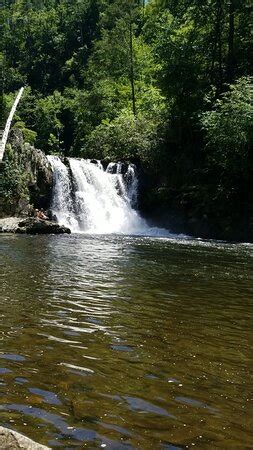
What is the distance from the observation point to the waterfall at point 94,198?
1195 inches

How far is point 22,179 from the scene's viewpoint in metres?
28.8

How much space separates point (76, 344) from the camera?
18.9ft

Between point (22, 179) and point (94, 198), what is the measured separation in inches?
199

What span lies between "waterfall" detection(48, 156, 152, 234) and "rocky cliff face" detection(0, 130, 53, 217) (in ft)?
2.38

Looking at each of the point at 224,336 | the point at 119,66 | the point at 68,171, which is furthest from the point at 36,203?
the point at 119,66

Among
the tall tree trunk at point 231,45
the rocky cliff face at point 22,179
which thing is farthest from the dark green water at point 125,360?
the tall tree trunk at point 231,45

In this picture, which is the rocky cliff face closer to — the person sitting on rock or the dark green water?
the person sitting on rock

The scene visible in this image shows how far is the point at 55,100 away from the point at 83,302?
2354 inches

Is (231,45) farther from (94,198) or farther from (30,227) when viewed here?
(30,227)

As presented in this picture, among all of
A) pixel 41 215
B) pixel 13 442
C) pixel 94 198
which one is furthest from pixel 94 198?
pixel 13 442

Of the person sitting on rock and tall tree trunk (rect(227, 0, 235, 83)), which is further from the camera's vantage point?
tall tree trunk (rect(227, 0, 235, 83))

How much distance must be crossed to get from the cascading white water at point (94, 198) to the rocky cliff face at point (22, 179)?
73cm

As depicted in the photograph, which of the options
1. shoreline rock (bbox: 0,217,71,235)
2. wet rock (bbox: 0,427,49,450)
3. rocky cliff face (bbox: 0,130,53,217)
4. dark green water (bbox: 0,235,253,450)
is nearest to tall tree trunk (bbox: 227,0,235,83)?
rocky cliff face (bbox: 0,130,53,217)

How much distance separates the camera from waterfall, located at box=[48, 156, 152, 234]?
30344 mm
